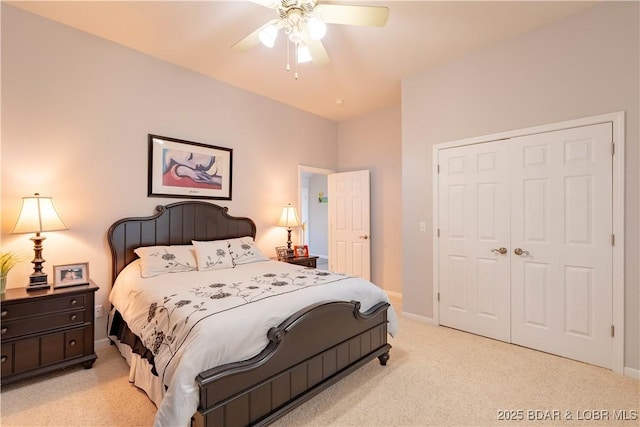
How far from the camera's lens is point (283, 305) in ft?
6.22

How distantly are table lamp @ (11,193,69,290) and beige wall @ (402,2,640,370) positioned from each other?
3449 millimetres

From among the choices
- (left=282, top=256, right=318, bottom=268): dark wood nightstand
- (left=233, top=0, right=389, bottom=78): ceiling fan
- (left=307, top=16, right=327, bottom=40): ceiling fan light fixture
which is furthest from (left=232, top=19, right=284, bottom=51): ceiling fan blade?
(left=282, top=256, right=318, bottom=268): dark wood nightstand

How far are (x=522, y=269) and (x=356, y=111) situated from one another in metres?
3.22

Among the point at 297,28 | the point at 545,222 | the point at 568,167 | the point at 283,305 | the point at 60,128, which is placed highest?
the point at 297,28

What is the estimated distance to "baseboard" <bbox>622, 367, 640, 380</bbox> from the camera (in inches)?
90.1

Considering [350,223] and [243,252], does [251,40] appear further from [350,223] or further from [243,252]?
[350,223]

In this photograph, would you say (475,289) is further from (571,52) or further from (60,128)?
(60,128)

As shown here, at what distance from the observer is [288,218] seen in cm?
423

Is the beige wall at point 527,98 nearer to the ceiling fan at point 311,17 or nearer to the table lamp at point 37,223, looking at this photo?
the ceiling fan at point 311,17

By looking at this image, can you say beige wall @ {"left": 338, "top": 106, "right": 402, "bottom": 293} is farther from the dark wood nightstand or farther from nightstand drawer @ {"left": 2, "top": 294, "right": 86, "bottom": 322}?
nightstand drawer @ {"left": 2, "top": 294, "right": 86, "bottom": 322}

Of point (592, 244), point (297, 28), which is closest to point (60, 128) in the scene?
point (297, 28)

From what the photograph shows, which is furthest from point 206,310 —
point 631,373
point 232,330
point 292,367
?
point 631,373

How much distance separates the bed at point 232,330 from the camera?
1.52m

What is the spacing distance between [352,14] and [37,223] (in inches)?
110
